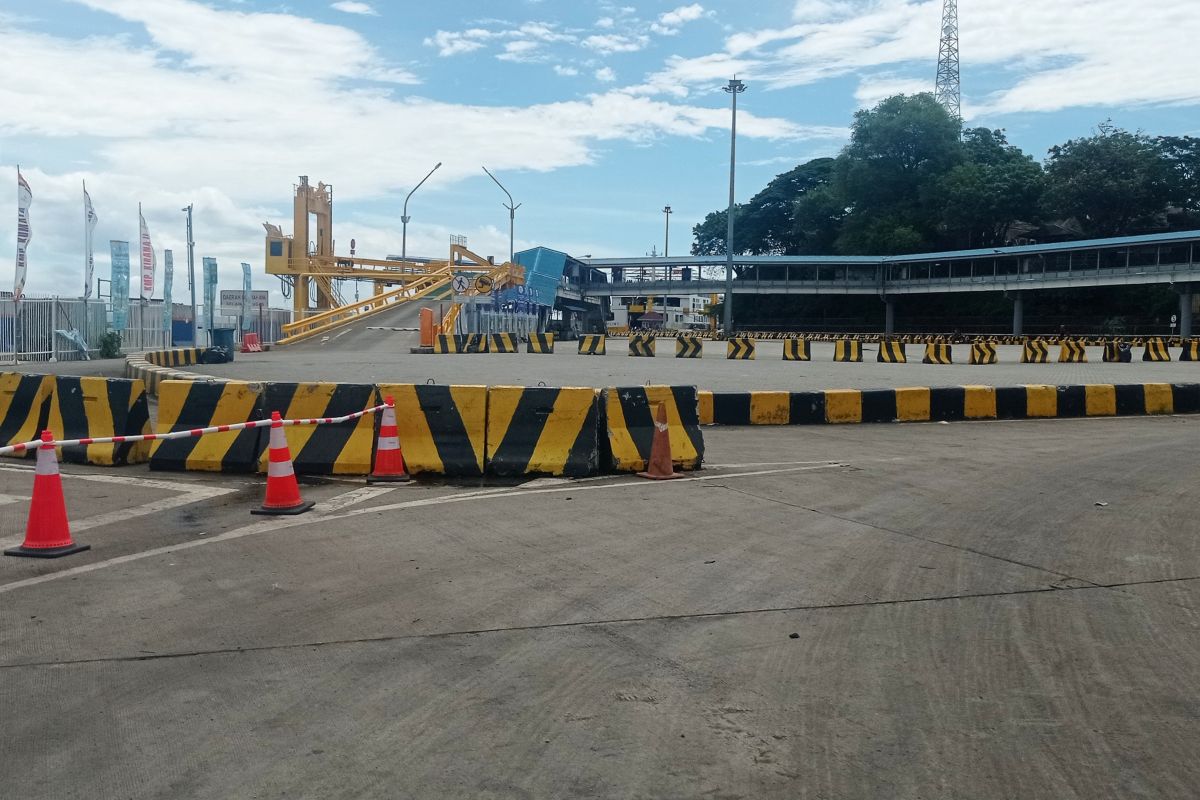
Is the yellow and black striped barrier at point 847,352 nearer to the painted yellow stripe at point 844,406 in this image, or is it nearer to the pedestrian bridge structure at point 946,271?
the painted yellow stripe at point 844,406

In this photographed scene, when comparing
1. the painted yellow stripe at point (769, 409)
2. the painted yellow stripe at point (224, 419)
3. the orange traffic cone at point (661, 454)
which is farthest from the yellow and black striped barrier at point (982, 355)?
the painted yellow stripe at point (224, 419)

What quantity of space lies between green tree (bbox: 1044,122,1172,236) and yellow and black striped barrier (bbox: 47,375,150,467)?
276ft

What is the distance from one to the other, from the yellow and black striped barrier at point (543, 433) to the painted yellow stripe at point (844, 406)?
6.23 metres

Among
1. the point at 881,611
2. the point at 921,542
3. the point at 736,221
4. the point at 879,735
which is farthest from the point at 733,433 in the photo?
the point at 736,221

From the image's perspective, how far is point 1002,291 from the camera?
83500 mm

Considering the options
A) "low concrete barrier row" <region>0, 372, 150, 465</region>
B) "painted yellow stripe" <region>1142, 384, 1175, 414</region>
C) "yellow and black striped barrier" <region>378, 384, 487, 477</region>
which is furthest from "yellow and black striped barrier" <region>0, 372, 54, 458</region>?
"painted yellow stripe" <region>1142, 384, 1175, 414</region>

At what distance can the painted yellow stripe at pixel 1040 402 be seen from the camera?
56.1 feet

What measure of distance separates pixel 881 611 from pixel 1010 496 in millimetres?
4284

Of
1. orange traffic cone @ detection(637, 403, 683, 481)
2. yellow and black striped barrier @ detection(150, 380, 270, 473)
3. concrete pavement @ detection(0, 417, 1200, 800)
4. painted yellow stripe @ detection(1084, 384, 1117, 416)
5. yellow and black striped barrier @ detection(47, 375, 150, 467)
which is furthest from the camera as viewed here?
painted yellow stripe @ detection(1084, 384, 1117, 416)

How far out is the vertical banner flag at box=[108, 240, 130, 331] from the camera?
3681 cm

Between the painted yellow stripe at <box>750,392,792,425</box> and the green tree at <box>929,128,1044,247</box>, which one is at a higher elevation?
the green tree at <box>929,128,1044,247</box>

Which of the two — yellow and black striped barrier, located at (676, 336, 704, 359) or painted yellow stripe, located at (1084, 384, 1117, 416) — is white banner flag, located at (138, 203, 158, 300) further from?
painted yellow stripe, located at (1084, 384, 1117, 416)

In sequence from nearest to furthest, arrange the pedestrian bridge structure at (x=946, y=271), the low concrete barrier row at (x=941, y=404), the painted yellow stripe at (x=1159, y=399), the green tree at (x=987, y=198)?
the low concrete barrier row at (x=941, y=404), the painted yellow stripe at (x=1159, y=399), the pedestrian bridge structure at (x=946, y=271), the green tree at (x=987, y=198)

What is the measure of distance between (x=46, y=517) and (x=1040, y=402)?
1518cm
